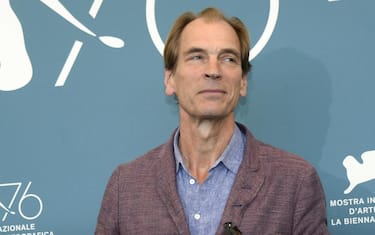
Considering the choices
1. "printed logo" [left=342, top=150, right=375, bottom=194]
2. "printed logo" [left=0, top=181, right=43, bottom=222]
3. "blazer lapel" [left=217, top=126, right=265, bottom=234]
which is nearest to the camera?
"blazer lapel" [left=217, top=126, right=265, bottom=234]

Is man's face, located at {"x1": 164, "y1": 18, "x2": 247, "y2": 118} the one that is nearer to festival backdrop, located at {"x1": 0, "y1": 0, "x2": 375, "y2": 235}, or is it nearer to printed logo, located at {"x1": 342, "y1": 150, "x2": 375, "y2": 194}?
festival backdrop, located at {"x1": 0, "y1": 0, "x2": 375, "y2": 235}

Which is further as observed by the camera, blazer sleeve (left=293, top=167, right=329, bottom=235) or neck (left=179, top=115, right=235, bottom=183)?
neck (left=179, top=115, right=235, bottom=183)

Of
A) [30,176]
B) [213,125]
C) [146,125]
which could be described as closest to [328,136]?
[213,125]

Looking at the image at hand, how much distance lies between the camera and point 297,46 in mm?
1891

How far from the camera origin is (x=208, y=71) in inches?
63.9

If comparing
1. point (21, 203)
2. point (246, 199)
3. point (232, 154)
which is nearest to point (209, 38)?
point (232, 154)

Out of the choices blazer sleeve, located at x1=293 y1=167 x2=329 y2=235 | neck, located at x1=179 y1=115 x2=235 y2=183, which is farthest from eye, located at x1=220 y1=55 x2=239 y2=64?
blazer sleeve, located at x1=293 y1=167 x2=329 y2=235

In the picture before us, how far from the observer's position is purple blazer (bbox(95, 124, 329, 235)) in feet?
5.12

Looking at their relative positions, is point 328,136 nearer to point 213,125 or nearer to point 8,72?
point 213,125

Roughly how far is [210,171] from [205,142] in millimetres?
80

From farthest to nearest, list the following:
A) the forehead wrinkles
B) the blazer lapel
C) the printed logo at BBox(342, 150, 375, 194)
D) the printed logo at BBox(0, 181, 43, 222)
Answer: the printed logo at BBox(0, 181, 43, 222) → the printed logo at BBox(342, 150, 375, 194) → the forehead wrinkles → the blazer lapel

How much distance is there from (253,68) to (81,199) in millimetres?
631

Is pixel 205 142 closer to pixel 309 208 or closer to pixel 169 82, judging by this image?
pixel 169 82

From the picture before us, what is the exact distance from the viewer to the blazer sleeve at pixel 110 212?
1.67 meters
